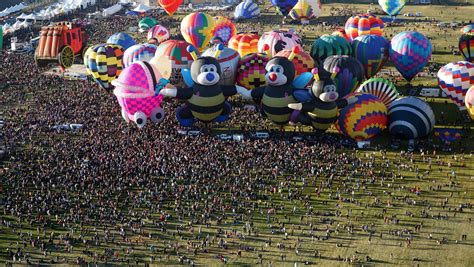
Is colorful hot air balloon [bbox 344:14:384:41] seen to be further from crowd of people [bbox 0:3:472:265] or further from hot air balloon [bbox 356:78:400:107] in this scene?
crowd of people [bbox 0:3:472:265]

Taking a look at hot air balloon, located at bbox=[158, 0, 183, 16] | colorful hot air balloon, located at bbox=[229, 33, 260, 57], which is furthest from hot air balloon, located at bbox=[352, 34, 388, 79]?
hot air balloon, located at bbox=[158, 0, 183, 16]

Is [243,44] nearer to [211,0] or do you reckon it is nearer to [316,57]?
[316,57]

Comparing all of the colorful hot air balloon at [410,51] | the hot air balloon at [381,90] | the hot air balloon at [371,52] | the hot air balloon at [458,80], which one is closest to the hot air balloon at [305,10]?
the hot air balloon at [371,52]

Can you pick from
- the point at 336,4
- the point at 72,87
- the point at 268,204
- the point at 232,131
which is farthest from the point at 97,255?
the point at 336,4

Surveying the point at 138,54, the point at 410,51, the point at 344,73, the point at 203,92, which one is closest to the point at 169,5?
the point at 138,54

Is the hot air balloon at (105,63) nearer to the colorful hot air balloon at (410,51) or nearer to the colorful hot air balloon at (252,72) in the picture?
the colorful hot air balloon at (252,72)

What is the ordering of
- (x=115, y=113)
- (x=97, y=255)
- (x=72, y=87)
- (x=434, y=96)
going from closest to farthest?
(x=97, y=255)
(x=115, y=113)
(x=434, y=96)
(x=72, y=87)
